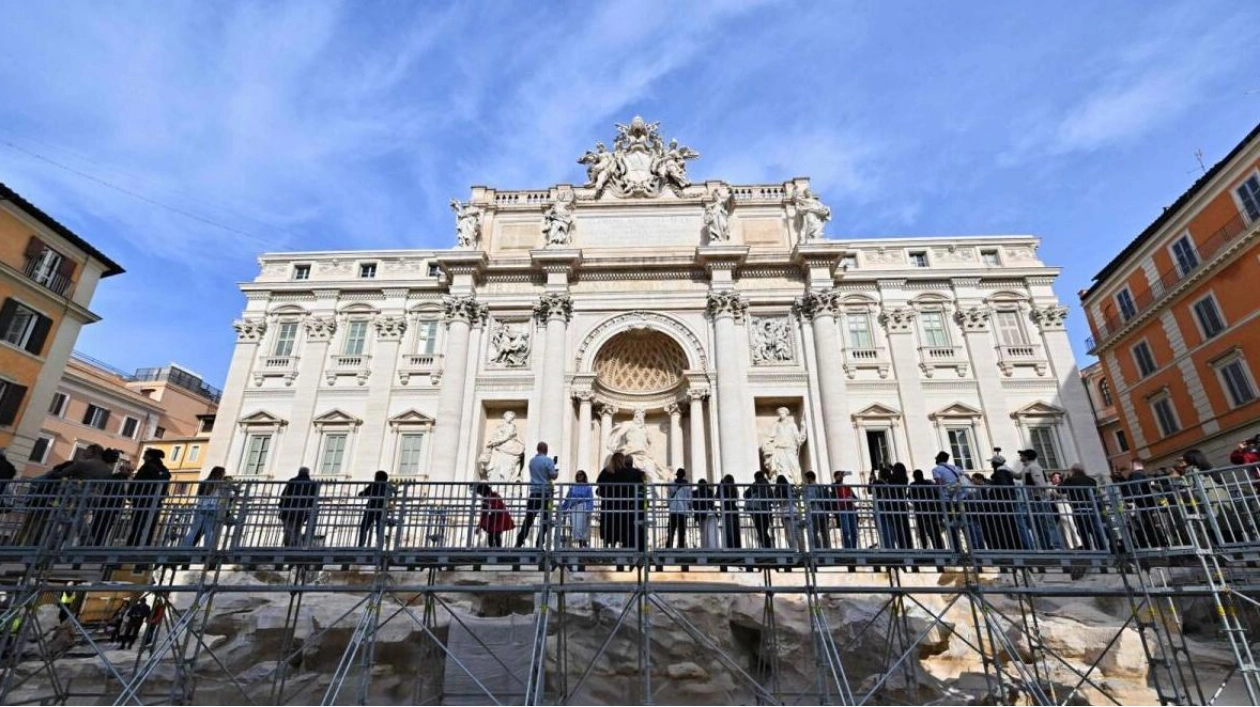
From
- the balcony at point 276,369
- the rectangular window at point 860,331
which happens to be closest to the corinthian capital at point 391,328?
the balcony at point 276,369

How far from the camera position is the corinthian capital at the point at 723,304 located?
23297 mm

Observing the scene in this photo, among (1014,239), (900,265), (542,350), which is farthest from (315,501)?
(1014,239)

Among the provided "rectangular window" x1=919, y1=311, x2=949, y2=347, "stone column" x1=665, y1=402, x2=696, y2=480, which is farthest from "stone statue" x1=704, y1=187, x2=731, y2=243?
"rectangular window" x1=919, y1=311, x2=949, y2=347

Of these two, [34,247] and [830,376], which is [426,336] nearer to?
[34,247]

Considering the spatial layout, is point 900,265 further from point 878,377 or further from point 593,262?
point 593,262

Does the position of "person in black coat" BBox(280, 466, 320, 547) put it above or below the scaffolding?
above

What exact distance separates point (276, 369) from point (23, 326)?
7.72 metres

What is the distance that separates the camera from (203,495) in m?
9.57

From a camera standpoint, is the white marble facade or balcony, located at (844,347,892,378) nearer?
the white marble facade

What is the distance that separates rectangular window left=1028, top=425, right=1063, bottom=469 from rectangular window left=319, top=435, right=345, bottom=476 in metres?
24.3

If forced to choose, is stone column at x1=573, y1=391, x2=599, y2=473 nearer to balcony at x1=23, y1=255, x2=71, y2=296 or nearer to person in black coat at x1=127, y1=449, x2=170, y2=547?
person in black coat at x1=127, y1=449, x2=170, y2=547

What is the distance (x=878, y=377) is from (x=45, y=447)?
37.5 metres

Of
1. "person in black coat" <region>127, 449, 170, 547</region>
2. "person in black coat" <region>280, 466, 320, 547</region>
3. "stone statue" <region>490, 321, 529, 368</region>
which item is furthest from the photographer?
"stone statue" <region>490, 321, 529, 368</region>

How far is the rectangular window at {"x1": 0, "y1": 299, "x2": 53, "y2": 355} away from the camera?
21031 mm
